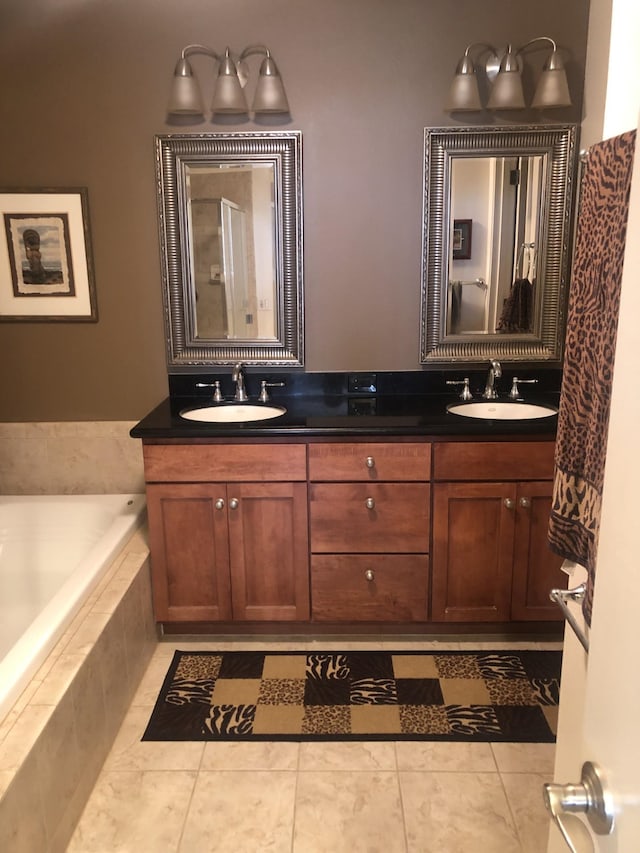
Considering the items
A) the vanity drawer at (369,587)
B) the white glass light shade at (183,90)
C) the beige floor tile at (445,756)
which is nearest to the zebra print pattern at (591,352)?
the beige floor tile at (445,756)

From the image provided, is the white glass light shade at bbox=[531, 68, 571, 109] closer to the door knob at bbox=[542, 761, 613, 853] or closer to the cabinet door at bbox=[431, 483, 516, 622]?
the cabinet door at bbox=[431, 483, 516, 622]

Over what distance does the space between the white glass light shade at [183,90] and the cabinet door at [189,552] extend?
143cm

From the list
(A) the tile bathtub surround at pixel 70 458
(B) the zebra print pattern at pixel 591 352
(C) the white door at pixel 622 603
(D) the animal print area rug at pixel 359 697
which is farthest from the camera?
(A) the tile bathtub surround at pixel 70 458

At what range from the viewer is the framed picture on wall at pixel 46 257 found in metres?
2.74

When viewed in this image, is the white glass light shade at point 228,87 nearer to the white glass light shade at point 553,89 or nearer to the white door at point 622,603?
the white glass light shade at point 553,89

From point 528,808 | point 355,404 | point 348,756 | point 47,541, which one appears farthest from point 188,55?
point 528,808

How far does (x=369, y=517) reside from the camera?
2.49 meters

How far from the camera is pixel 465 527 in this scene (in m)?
2.49

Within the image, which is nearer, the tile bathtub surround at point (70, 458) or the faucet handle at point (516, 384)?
the faucet handle at point (516, 384)

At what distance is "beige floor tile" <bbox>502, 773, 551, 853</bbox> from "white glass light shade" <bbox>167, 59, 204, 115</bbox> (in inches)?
99.6

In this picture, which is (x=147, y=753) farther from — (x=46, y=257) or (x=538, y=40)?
(x=538, y=40)

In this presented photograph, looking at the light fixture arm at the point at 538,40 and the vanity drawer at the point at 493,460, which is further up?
the light fixture arm at the point at 538,40

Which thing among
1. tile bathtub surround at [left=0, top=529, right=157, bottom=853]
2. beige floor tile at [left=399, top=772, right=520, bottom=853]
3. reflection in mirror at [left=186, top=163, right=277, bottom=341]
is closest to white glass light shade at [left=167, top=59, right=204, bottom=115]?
reflection in mirror at [left=186, top=163, right=277, bottom=341]

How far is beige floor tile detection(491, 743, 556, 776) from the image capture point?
199 cm
